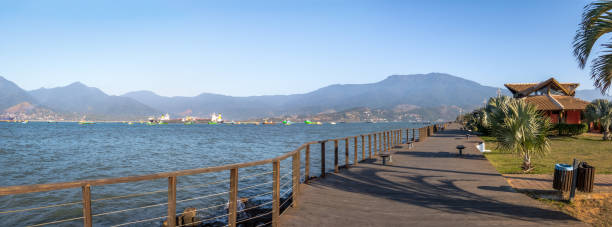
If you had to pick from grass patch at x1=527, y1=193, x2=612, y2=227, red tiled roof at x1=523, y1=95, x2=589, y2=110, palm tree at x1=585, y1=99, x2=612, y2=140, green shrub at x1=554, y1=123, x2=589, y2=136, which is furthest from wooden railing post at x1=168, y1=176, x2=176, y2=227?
red tiled roof at x1=523, y1=95, x2=589, y2=110

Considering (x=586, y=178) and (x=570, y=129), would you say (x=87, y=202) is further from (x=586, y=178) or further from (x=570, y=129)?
(x=570, y=129)

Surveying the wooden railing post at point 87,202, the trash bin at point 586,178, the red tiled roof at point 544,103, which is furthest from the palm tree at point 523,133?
the red tiled roof at point 544,103

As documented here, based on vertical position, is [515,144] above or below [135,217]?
above

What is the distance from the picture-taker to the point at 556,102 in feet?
107

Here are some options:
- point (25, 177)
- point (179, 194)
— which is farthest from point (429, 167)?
point (25, 177)

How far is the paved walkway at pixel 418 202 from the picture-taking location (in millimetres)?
5188

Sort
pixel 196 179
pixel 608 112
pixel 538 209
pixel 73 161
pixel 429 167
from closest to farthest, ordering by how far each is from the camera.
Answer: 1. pixel 538 209
2. pixel 429 167
3. pixel 196 179
4. pixel 608 112
5. pixel 73 161

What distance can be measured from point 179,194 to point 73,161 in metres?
19.1

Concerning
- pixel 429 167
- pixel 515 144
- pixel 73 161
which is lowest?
pixel 73 161

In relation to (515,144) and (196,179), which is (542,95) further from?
Answer: (196,179)

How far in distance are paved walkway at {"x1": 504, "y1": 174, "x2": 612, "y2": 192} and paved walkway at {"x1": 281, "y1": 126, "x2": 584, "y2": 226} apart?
12.1 inches

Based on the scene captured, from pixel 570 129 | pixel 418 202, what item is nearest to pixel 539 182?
pixel 418 202

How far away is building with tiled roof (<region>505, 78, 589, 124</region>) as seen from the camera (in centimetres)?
3231

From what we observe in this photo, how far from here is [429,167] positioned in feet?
36.1
